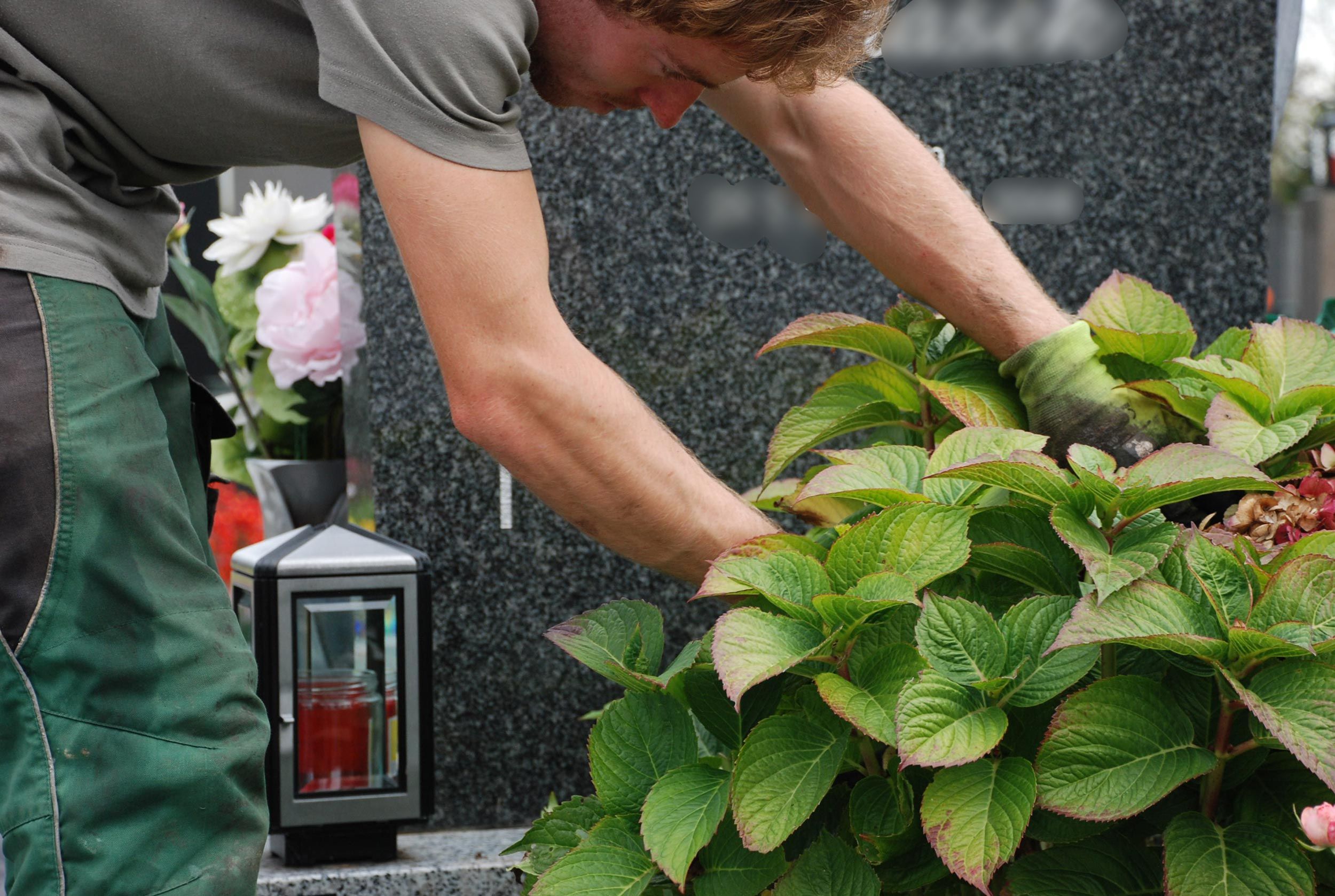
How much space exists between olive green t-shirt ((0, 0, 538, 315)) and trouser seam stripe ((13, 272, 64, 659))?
95 millimetres

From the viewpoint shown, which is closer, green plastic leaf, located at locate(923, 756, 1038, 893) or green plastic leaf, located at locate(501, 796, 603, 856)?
green plastic leaf, located at locate(923, 756, 1038, 893)

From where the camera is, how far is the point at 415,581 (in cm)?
199

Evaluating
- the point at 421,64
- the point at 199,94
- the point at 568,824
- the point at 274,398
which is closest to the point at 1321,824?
the point at 568,824

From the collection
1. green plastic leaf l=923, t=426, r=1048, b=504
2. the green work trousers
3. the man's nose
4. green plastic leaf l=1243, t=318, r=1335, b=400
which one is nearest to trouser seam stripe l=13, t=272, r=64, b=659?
the green work trousers

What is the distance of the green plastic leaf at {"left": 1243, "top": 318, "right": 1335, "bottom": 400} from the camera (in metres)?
1.28

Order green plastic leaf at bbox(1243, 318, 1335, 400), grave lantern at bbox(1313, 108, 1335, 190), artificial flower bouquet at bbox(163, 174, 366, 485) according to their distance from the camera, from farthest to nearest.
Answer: grave lantern at bbox(1313, 108, 1335, 190) → artificial flower bouquet at bbox(163, 174, 366, 485) → green plastic leaf at bbox(1243, 318, 1335, 400)

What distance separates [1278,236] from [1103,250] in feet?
80.0

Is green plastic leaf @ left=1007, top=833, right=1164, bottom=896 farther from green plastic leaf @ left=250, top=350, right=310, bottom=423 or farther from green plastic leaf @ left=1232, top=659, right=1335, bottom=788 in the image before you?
green plastic leaf @ left=250, top=350, right=310, bottom=423

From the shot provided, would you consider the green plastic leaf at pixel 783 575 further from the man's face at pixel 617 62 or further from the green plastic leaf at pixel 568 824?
the man's face at pixel 617 62

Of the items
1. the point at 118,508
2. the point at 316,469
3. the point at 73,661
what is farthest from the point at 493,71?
the point at 316,469

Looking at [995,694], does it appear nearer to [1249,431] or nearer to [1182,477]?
[1182,477]

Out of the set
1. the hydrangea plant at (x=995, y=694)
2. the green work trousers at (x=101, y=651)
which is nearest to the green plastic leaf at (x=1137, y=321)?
the hydrangea plant at (x=995, y=694)

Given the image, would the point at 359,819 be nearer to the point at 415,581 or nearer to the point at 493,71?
the point at 415,581

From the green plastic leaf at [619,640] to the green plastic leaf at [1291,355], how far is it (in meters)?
0.67
